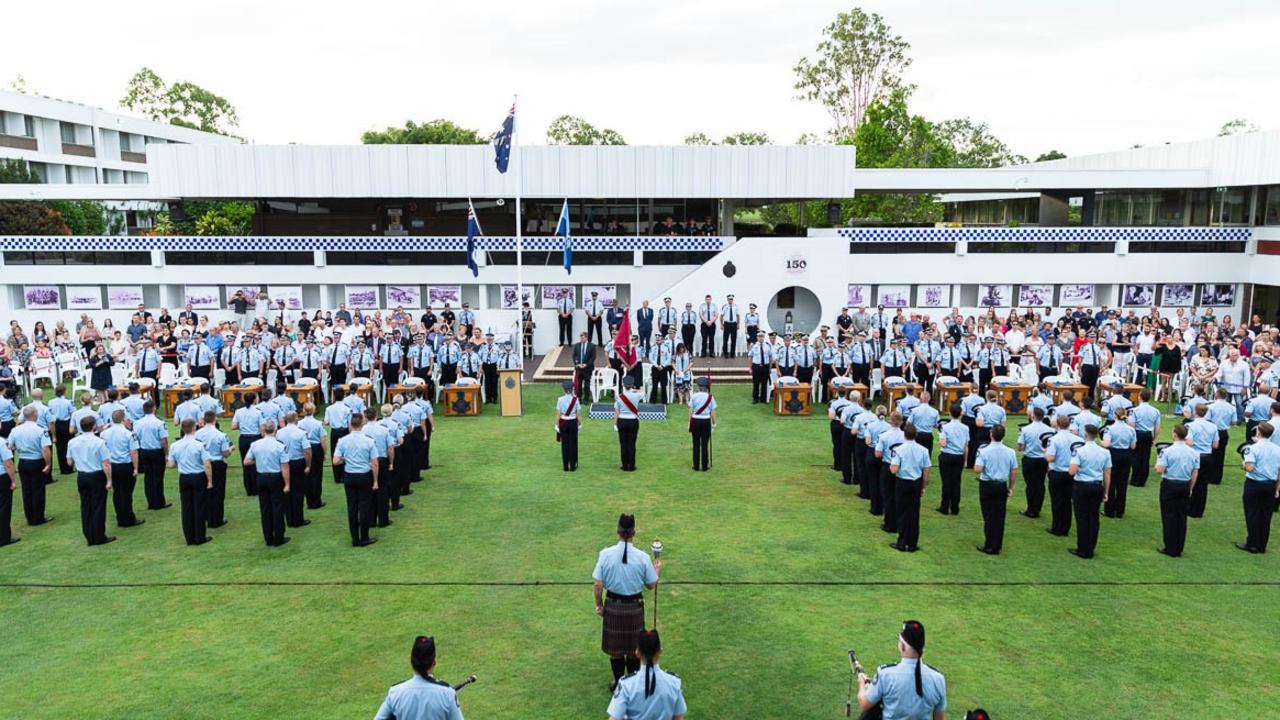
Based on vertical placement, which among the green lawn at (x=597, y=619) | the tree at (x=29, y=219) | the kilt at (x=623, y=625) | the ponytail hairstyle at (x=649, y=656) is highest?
the tree at (x=29, y=219)

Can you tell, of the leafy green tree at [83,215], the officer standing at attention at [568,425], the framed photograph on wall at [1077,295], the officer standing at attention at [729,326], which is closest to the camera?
the officer standing at attention at [568,425]

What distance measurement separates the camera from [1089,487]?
10.2 m

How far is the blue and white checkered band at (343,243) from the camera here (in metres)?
25.9

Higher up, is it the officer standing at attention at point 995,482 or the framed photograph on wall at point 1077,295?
the framed photograph on wall at point 1077,295

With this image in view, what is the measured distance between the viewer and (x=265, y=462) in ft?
34.2

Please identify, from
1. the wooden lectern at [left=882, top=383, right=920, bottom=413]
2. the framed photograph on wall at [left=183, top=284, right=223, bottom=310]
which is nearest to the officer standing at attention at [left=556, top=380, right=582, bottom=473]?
the wooden lectern at [left=882, top=383, right=920, bottom=413]

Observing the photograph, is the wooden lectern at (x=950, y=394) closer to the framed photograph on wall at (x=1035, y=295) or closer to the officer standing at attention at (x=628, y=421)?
the officer standing at attention at (x=628, y=421)

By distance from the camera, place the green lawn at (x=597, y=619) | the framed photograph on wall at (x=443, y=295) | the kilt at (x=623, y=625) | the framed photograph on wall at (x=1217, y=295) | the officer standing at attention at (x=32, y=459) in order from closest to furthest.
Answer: the kilt at (x=623, y=625) < the green lawn at (x=597, y=619) < the officer standing at attention at (x=32, y=459) < the framed photograph on wall at (x=443, y=295) < the framed photograph on wall at (x=1217, y=295)

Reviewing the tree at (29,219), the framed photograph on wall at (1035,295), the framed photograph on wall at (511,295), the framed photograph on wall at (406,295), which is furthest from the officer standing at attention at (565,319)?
the tree at (29,219)

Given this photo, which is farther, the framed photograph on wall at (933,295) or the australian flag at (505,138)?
the framed photograph on wall at (933,295)

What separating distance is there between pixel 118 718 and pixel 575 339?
19.4 meters

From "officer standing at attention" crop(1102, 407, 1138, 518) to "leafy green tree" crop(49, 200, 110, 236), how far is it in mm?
44462

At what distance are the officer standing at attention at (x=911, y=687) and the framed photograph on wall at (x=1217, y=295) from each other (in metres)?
27.4

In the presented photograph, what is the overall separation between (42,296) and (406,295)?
36.8 feet
